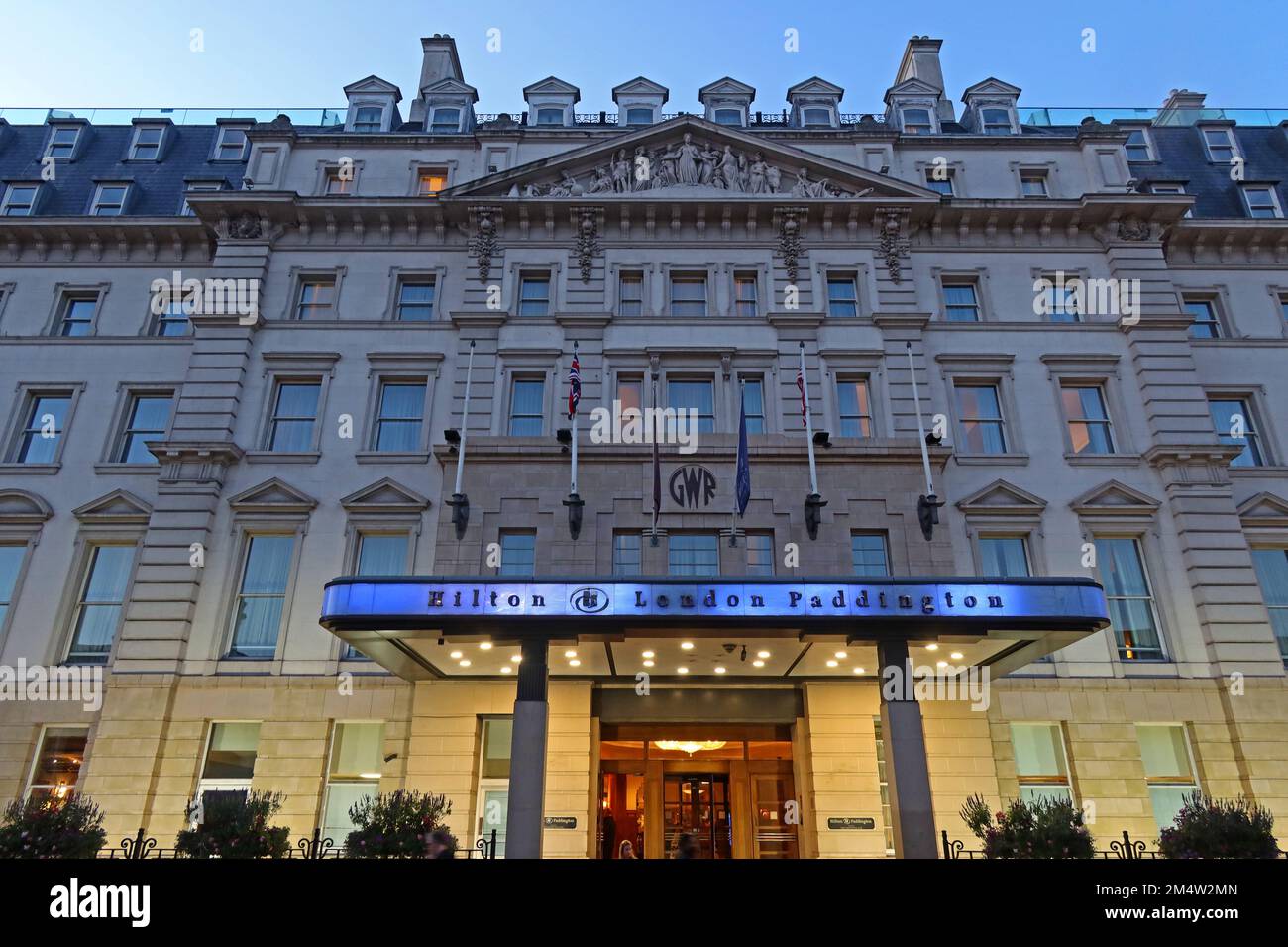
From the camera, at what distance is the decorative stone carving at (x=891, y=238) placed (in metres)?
24.1

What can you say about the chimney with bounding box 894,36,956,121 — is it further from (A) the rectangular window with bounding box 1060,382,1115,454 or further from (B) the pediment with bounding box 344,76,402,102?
(B) the pediment with bounding box 344,76,402,102

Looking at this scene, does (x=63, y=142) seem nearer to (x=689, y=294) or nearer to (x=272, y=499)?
(x=272, y=499)

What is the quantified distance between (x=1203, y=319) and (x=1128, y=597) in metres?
10.4

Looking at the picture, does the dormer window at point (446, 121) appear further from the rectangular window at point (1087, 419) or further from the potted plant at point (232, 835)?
the potted plant at point (232, 835)

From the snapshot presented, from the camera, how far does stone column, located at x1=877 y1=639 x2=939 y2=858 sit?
48.6 ft

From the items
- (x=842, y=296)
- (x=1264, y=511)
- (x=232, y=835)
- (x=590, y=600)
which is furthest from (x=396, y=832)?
(x=1264, y=511)

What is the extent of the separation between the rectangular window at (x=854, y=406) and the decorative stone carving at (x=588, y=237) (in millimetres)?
8533

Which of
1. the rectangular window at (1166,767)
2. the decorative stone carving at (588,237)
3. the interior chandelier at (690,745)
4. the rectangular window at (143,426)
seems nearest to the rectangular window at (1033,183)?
the decorative stone carving at (588,237)

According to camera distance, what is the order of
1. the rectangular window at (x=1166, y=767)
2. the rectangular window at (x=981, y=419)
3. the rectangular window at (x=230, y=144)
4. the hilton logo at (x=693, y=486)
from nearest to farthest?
the rectangular window at (x=1166, y=767) < the hilton logo at (x=693, y=486) < the rectangular window at (x=981, y=419) < the rectangular window at (x=230, y=144)

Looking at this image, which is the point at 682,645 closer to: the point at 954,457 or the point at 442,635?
the point at 442,635

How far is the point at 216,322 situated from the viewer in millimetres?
23234

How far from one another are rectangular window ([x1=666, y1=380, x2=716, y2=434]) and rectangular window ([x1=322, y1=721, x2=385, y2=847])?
1175cm

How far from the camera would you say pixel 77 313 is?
2478 centimetres

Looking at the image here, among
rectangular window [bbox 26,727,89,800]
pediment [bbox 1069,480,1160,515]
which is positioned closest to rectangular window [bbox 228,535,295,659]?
rectangular window [bbox 26,727,89,800]
